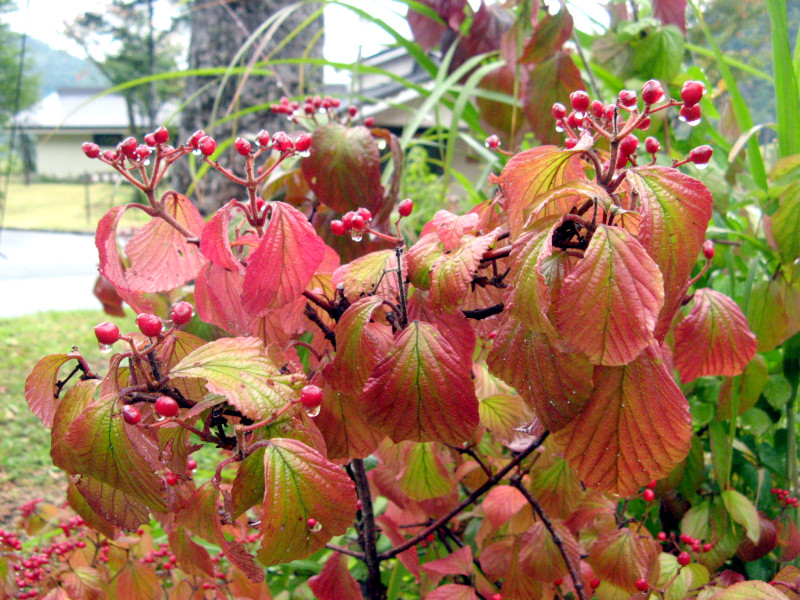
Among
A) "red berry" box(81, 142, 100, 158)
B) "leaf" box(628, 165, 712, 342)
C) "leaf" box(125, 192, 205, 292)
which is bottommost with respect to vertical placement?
"leaf" box(125, 192, 205, 292)

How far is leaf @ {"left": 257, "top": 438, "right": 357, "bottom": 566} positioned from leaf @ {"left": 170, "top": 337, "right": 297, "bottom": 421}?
1.3 inches

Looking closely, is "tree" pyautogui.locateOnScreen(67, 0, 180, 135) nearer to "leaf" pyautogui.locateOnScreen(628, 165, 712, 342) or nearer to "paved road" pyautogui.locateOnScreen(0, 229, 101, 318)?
"paved road" pyautogui.locateOnScreen(0, 229, 101, 318)

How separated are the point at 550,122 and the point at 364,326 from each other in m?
0.73

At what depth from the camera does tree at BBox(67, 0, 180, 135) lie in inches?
378

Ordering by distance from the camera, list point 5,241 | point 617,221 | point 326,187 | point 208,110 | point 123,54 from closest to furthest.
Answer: point 617,221, point 326,187, point 208,110, point 5,241, point 123,54

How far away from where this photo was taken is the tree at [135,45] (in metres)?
9.60

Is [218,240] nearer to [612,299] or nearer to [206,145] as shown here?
[206,145]

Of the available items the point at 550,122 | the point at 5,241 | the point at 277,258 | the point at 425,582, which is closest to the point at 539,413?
the point at 277,258

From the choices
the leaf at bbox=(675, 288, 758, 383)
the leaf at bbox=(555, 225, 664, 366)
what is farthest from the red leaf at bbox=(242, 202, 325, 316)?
the leaf at bbox=(675, 288, 758, 383)

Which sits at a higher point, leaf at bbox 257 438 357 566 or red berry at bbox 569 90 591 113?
red berry at bbox 569 90 591 113

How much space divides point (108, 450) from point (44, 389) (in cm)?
14

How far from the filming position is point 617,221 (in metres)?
0.41

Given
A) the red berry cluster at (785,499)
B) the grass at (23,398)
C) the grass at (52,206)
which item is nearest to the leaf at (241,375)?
the red berry cluster at (785,499)

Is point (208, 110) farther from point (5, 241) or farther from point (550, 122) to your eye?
point (5, 241)
